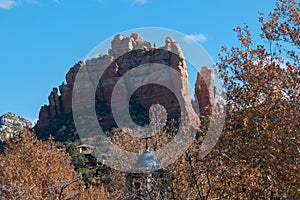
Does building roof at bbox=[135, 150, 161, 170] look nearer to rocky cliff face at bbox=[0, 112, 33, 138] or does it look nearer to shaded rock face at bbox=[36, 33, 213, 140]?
shaded rock face at bbox=[36, 33, 213, 140]

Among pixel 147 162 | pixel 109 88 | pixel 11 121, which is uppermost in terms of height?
pixel 11 121

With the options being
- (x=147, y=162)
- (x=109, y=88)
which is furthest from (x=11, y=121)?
(x=147, y=162)

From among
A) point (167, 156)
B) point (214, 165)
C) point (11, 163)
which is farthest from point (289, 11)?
point (11, 163)

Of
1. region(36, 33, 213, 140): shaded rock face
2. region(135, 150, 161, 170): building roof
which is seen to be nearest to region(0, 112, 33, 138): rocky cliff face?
region(36, 33, 213, 140): shaded rock face

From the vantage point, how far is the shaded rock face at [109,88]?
3081 inches

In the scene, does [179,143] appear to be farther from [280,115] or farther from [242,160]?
[280,115]

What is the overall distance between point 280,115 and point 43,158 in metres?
12.7

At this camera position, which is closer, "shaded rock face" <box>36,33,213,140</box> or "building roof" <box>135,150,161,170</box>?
"building roof" <box>135,150,161,170</box>

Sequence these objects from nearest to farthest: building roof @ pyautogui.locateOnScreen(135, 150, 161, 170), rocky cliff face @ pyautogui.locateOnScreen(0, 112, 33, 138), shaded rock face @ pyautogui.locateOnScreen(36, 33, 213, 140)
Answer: building roof @ pyautogui.locateOnScreen(135, 150, 161, 170), shaded rock face @ pyautogui.locateOnScreen(36, 33, 213, 140), rocky cliff face @ pyautogui.locateOnScreen(0, 112, 33, 138)

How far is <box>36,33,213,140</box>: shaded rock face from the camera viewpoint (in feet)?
257

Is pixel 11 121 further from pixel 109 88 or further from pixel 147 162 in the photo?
pixel 147 162

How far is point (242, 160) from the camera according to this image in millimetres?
12430

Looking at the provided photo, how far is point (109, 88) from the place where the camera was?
8375 centimetres

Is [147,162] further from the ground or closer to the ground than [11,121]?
closer to the ground
